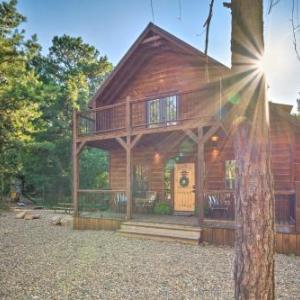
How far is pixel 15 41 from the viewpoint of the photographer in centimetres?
1683

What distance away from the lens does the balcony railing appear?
9.91m

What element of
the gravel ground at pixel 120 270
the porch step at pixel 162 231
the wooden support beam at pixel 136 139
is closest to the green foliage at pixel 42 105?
the wooden support beam at pixel 136 139

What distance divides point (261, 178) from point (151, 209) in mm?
10126

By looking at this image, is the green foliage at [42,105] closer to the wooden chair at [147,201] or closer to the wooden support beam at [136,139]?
the wooden chair at [147,201]

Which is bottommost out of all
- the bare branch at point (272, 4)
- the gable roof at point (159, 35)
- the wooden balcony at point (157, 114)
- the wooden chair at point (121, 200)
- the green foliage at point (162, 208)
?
the green foliage at point (162, 208)

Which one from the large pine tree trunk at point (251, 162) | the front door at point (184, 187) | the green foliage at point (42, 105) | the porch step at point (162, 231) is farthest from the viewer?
the green foliage at point (42, 105)

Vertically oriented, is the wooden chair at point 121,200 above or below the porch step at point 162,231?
above

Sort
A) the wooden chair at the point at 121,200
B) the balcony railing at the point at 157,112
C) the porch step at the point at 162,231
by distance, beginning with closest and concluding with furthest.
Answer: the porch step at the point at 162,231, the balcony railing at the point at 157,112, the wooden chair at the point at 121,200

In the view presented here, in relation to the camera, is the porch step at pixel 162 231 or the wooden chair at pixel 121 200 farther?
the wooden chair at pixel 121 200

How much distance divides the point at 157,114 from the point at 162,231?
5.22 meters

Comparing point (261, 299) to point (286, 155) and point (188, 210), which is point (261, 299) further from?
point (188, 210)

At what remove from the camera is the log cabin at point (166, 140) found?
31.5 feet

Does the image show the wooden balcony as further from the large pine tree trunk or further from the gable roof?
the large pine tree trunk

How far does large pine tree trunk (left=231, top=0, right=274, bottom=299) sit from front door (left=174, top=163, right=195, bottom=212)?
922 cm
